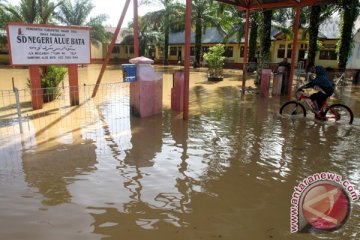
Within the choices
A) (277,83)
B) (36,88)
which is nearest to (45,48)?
(36,88)

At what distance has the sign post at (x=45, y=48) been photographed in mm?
8562

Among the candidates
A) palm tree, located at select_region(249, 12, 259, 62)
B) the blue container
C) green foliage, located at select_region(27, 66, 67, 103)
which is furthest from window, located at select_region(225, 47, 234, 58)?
the blue container

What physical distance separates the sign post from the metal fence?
377 millimetres

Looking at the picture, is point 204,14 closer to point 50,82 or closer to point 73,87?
point 50,82

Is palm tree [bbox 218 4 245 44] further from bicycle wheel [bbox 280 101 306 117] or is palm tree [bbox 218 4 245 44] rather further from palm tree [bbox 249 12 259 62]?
bicycle wheel [bbox 280 101 306 117]

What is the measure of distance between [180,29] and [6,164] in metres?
34.7

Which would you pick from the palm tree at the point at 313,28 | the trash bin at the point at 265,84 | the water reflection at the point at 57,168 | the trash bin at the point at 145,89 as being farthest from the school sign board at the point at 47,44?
the palm tree at the point at 313,28

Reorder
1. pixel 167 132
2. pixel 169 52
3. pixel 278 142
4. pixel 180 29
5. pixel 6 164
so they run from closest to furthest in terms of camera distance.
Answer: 1. pixel 6 164
2. pixel 278 142
3. pixel 167 132
4. pixel 180 29
5. pixel 169 52

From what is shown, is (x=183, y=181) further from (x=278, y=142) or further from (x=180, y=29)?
(x=180, y=29)

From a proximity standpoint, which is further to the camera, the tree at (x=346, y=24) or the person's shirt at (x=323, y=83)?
the tree at (x=346, y=24)

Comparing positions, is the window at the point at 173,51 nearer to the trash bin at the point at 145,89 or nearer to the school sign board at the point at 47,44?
the school sign board at the point at 47,44

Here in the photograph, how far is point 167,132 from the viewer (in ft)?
25.0

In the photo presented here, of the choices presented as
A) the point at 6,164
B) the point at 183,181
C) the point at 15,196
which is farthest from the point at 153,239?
the point at 6,164

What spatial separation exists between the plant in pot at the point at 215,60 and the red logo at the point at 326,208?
600 inches
